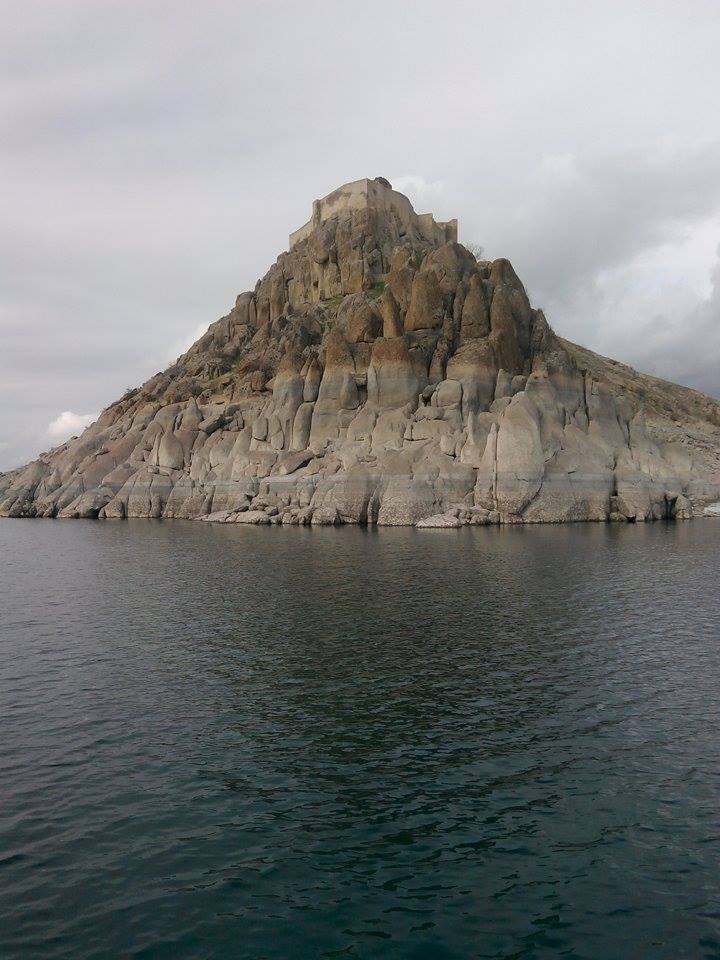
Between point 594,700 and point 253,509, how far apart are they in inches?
2797

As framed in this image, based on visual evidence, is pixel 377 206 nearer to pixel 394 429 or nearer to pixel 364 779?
pixel 394 429

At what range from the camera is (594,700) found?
1992 cm

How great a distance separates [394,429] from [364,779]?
237ft

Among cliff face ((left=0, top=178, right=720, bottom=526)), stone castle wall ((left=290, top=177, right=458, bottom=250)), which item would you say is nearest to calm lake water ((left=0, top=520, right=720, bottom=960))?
cliff face ((left=0, top=178, right=720, bottom=526))

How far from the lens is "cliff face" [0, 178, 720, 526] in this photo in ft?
258

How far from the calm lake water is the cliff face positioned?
4605cm

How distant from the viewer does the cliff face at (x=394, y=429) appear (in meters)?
78.7

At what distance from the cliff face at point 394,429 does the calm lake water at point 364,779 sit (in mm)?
46055

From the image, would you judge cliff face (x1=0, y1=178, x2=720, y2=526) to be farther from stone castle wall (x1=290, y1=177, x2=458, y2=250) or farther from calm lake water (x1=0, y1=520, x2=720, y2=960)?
calm lake water (x1=0, y1=520, x2=720, y2=960)

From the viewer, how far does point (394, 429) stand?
284 feet

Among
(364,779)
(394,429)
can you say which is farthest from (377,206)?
(364,779)

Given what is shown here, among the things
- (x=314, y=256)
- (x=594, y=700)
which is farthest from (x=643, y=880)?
(x=314, y=256)

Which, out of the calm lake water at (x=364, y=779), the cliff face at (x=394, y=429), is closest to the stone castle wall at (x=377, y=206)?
the cliff face at (x=394, y=429)

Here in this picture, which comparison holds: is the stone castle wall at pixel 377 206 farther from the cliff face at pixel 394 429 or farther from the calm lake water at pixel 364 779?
the calm lake water at pixel 364 779
